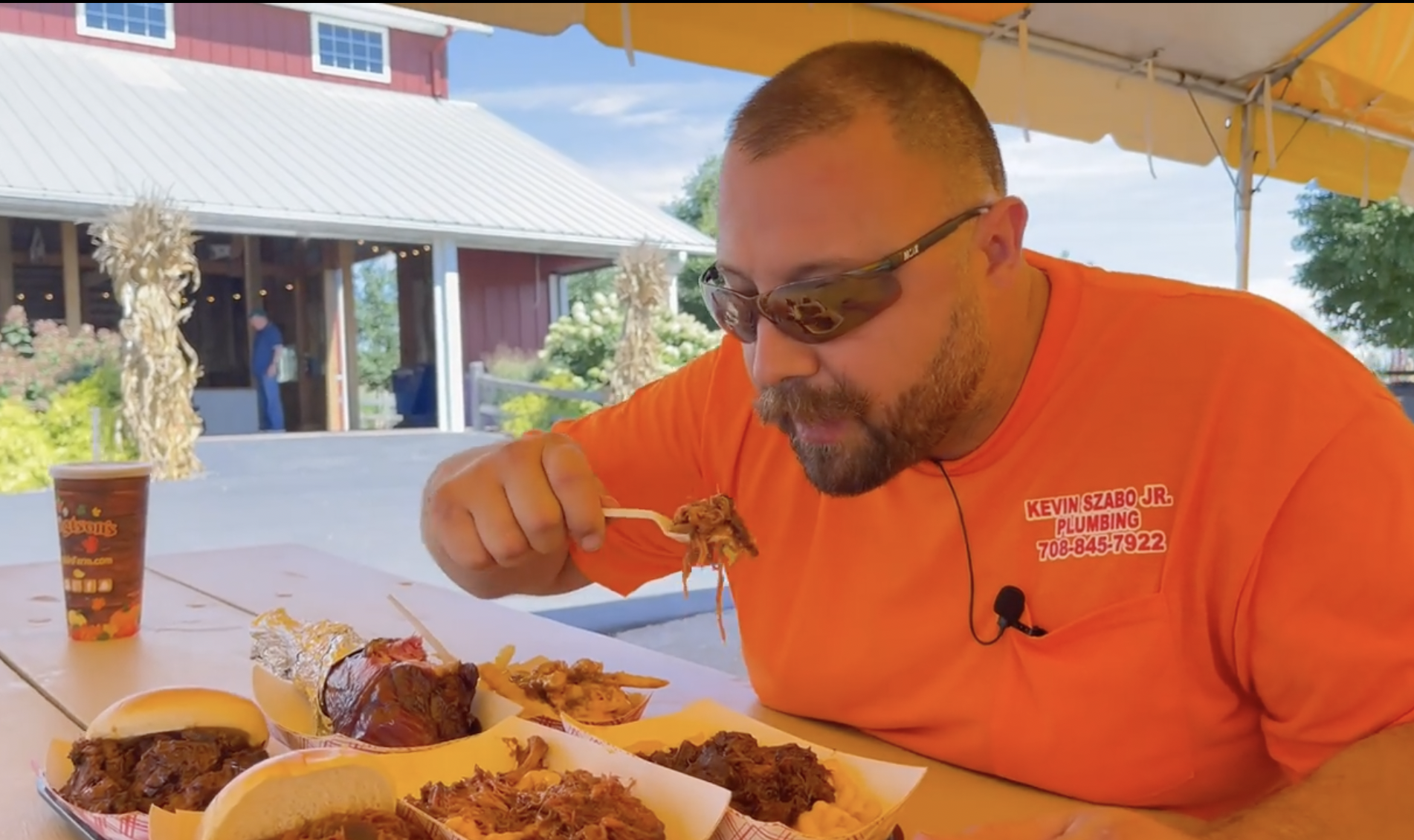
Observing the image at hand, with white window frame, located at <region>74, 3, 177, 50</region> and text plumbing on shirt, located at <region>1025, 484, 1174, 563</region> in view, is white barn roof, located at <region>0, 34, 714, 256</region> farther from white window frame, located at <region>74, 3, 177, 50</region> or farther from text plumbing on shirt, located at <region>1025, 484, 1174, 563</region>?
text plumbing on shirt, located at <region>1025, 484, 1174, 563</region>

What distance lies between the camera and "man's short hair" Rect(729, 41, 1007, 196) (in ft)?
4.30

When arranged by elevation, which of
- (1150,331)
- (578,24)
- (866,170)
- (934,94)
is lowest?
(1150,331)

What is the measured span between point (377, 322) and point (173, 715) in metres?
5.40

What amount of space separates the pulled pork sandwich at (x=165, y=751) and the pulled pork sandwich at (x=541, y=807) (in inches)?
8.6

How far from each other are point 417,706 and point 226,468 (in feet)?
15.2

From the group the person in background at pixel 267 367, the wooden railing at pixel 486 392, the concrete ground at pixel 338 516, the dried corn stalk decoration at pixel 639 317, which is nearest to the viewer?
the concrete ground at pixel 338 516

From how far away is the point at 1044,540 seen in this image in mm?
1292

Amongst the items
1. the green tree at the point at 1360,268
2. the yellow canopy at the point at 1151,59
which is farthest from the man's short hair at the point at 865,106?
the green tree at the point at 1360,268

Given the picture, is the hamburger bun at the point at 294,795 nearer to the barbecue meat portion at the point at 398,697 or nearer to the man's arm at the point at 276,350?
the barbecue meat portion at the point at 398,697

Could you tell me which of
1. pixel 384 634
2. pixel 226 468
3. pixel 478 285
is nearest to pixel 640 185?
pixel 478 285

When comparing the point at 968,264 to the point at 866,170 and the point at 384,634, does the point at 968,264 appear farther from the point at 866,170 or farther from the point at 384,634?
the point at 384,634

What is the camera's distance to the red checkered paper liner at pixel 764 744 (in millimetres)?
932

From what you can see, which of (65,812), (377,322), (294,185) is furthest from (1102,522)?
(294,185)

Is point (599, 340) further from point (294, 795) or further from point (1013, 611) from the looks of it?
point (294, 795)
